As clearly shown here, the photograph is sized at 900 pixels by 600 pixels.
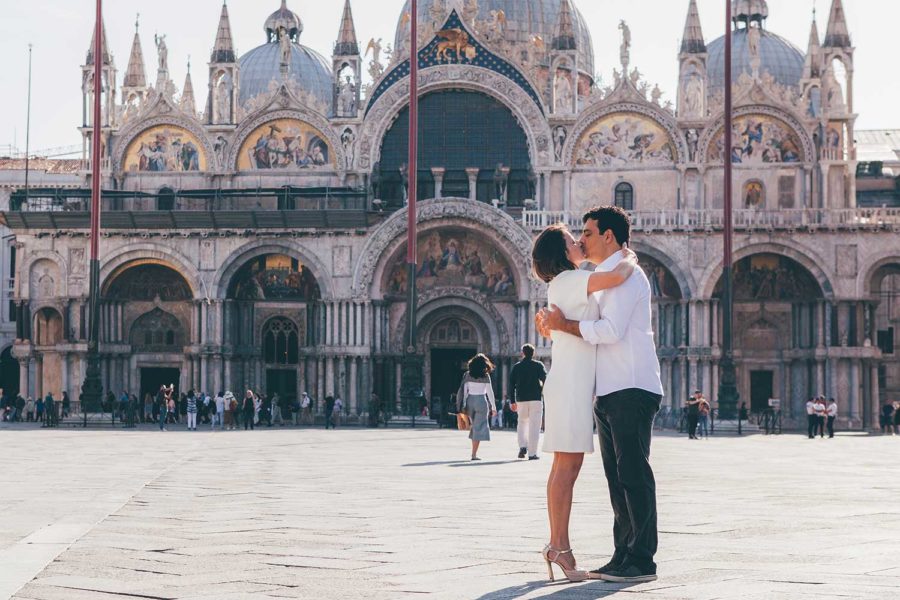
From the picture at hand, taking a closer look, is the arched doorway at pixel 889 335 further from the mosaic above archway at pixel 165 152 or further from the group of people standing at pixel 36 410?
the group of people standing at pixel 36 410

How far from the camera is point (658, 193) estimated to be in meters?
54.6

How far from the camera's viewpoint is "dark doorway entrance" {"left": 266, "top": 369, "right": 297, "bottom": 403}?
56.3 m

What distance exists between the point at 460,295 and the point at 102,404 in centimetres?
1328

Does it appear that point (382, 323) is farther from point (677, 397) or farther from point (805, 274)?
point (805, 274)

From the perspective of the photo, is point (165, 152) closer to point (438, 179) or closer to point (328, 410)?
point (438, 179)

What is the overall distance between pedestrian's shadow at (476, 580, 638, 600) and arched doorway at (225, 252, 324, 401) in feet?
149

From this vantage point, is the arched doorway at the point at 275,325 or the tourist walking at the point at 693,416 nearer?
the tourist walking at the point at 693,416

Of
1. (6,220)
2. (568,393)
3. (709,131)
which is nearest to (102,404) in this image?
(6,220)

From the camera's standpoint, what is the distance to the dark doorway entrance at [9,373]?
72125mm

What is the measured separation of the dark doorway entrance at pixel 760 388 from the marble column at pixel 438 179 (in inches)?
510

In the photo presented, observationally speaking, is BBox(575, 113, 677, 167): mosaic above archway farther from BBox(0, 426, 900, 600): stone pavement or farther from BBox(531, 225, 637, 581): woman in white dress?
BBox(531, 225, 637, 581): woman in white dress

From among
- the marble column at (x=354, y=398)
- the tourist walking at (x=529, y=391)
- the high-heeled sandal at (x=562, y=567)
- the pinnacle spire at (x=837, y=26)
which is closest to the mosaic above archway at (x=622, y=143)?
the pinnacle spire at (x=837, y=26)

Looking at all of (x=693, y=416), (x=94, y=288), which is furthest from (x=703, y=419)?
(x=94, y=288)

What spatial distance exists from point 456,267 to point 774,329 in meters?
11.5
